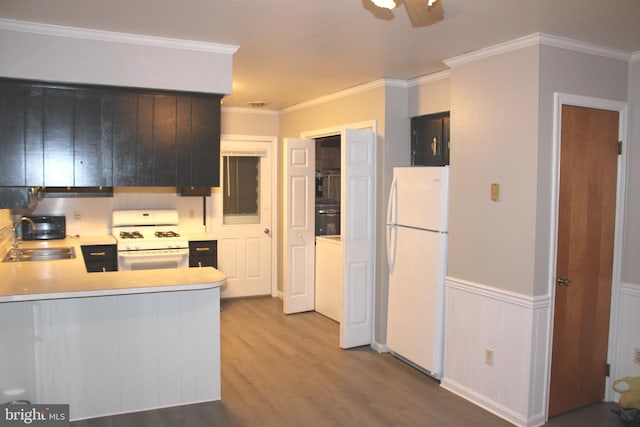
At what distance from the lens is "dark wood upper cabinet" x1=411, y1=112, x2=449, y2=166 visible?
4.25 m

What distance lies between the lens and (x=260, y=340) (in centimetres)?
491

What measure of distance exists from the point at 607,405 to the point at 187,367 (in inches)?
120

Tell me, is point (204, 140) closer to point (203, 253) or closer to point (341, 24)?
point (341, 24)

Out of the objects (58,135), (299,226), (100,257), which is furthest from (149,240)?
(58,135)

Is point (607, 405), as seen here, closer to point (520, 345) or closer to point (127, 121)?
point (520, 345)

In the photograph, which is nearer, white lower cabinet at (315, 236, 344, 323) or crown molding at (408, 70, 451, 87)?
crown molding at (408, 70, 451, 87)

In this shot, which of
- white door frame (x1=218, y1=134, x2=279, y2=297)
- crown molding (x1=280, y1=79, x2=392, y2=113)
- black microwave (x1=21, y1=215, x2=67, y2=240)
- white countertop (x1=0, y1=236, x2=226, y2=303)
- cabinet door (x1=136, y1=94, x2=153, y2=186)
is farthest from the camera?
white door frame (x1=218, y1=134, x2=279, y2=297)

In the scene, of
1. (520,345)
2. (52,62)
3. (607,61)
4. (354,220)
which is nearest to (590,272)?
(520,345)

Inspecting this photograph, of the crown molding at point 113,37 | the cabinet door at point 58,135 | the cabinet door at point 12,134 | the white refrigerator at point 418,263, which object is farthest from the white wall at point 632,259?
the cabinet door at point 12,134

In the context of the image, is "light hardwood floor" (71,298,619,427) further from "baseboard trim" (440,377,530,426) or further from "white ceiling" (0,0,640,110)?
"white ceiling" (0,0,640,110)

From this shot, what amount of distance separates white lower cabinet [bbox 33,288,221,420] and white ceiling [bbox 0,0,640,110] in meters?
1.73

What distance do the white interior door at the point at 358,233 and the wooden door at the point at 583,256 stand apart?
1757mm

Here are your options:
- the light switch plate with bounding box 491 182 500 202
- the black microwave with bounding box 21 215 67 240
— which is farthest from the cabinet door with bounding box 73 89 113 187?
the light switch plate with bounding box 491 182 500 202

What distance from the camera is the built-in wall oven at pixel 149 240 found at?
5.26 m
